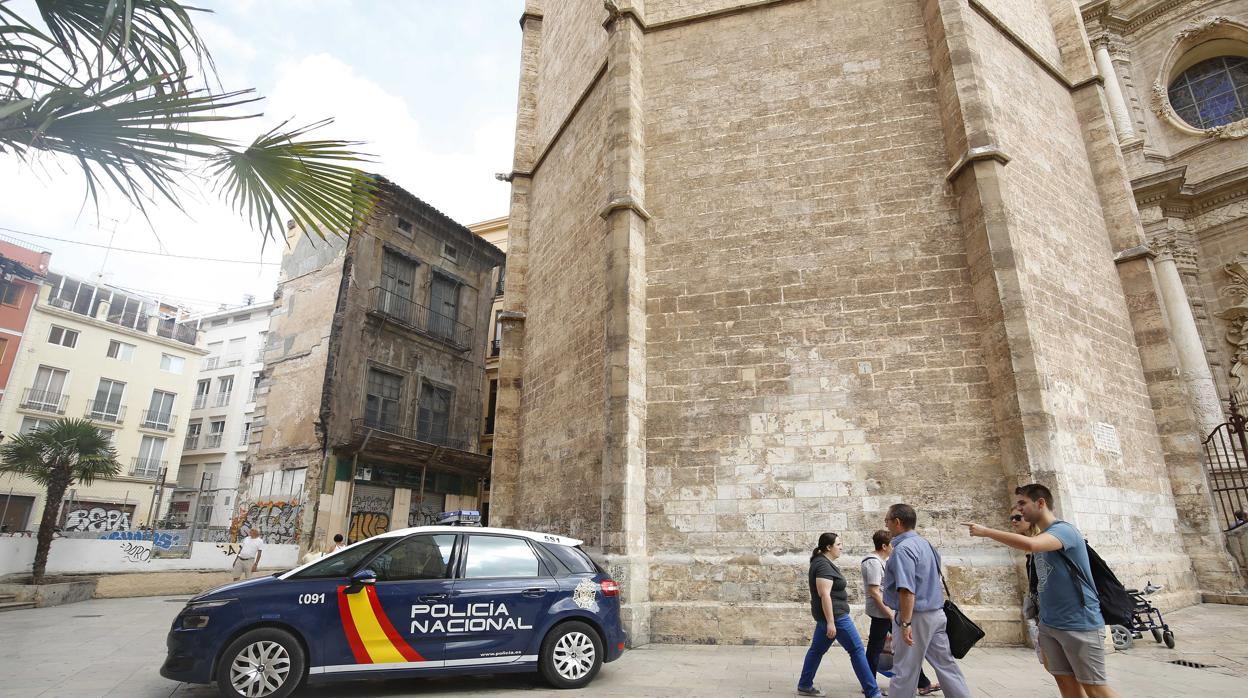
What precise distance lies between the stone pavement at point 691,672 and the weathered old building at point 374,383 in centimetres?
886

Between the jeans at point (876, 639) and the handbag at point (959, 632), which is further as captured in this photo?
the jeans at point (876, 639)

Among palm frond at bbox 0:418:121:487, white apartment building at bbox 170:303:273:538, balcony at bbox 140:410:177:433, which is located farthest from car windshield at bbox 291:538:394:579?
balcony at bbox 140:410:177:433

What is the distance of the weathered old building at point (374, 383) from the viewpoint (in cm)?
1694

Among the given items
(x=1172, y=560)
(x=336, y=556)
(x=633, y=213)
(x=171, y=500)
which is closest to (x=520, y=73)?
(x=633, y=213)

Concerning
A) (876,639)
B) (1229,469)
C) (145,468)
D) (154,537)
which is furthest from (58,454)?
(1229,469)

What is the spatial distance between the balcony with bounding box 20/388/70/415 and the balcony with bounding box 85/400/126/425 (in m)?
0.97

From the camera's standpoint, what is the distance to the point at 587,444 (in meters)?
9.30

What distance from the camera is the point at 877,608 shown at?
17.1 feet

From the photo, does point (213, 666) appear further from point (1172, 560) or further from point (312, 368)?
point (312, 368)

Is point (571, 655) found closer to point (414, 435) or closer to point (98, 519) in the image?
point (414, 435)

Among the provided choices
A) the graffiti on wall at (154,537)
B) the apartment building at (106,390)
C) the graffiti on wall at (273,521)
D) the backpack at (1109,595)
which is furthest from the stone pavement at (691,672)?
the apartment building at (106,390)

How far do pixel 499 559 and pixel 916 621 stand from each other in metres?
3.30

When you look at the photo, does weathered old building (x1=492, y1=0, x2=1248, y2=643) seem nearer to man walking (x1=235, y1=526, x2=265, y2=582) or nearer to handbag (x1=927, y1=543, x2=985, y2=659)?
handbag (x1=927, y1=543, x2=985, y2=659)

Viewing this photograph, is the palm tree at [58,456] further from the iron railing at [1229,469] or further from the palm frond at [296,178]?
the iron railing at [1229,469]
